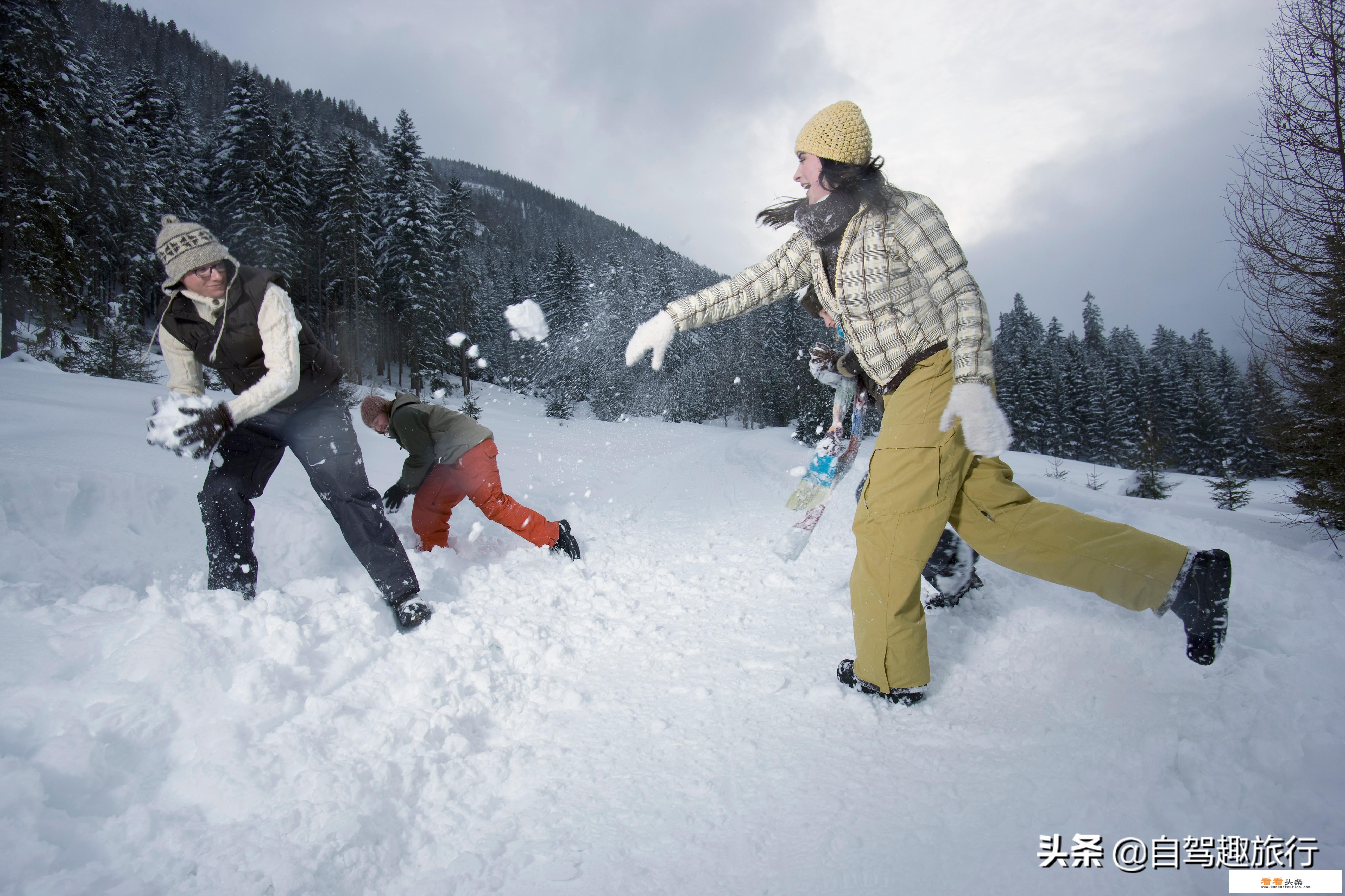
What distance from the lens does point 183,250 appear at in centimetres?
242

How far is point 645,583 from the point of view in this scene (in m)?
3.60

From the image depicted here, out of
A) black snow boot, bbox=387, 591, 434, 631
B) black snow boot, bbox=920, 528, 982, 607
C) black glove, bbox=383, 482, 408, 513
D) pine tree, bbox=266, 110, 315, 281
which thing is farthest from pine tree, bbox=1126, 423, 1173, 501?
pine tree, bbox=266, 110, 315, 281

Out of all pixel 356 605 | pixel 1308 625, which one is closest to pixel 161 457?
pixel 356 605

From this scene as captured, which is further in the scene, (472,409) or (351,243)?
(351,243)

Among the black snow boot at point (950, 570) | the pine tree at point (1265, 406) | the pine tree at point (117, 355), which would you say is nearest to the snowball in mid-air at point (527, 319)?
the black snow boot at point (950, 570)

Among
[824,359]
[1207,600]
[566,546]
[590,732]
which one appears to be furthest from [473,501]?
[1207,600]

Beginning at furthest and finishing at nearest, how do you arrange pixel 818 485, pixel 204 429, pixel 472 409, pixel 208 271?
pixel 472 409 < pixel 818 485 < pixel 208 271 < pixel 204 429

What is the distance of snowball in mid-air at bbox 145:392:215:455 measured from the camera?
232 cm

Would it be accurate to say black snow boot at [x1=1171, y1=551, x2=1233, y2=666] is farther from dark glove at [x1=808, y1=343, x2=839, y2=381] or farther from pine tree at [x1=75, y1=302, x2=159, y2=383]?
pine tree at [x1=75, y1=302, x2=159, y2=383]

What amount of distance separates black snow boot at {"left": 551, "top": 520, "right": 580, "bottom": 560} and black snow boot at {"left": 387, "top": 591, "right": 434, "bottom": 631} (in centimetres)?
124

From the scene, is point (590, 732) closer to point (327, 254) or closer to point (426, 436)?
point (426, 436)

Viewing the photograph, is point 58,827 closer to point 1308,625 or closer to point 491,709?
point 491,709

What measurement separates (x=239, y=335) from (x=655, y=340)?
1.88m

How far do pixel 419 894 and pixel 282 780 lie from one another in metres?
0.57
